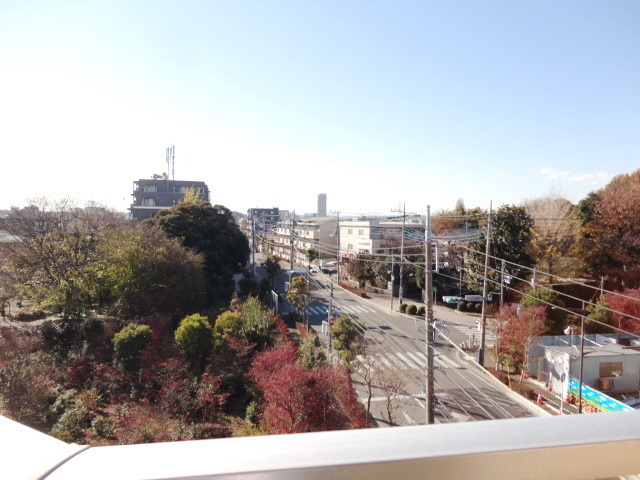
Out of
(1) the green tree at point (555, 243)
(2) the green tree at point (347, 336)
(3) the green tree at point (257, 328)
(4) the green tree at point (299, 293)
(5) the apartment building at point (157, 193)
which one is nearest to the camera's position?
(2) the green tree at point (347, 336)

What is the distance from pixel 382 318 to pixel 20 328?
26.3 feet

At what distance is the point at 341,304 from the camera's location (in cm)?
1152

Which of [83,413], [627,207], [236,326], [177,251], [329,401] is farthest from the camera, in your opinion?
[627,207]

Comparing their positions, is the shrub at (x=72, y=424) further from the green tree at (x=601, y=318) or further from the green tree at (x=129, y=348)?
the green tree at (x=601, y=318)

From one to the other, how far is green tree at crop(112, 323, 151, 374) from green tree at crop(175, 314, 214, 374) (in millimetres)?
457

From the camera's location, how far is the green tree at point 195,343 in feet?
16.8

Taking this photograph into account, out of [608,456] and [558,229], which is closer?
[608,456]

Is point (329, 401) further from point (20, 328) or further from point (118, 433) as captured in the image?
point (20, 328)

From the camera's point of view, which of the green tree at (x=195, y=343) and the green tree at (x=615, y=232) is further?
the green tree at (x=615, y=232)

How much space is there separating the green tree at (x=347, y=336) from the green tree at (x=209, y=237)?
3614mm

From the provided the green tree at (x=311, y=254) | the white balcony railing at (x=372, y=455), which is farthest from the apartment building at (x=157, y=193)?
the white balcony railing at (x=372, y=455)

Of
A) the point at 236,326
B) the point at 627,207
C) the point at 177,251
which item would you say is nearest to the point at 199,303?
the point at 177,251

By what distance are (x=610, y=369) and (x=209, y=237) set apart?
8.97 meters

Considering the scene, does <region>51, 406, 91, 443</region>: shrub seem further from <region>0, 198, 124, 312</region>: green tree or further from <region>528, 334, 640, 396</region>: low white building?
<region>528, 334, 640, 396</region>: low white building
